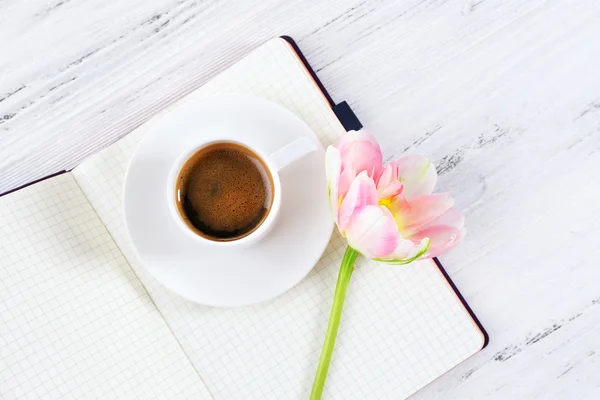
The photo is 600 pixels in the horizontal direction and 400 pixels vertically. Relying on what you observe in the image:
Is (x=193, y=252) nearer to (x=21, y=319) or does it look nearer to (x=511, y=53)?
(x=21, y=319)

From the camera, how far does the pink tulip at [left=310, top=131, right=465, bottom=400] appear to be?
624 millimetres

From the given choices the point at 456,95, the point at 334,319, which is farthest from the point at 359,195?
the point at 456,95

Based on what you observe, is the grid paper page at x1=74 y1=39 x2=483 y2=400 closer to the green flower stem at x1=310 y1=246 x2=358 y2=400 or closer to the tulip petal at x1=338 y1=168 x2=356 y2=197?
the green flower stem at x1=310 y1=246 x2=358 y2=400

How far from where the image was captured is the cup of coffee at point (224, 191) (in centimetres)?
75

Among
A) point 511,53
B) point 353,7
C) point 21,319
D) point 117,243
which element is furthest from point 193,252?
point 511,53

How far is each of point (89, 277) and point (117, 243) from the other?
53 mm

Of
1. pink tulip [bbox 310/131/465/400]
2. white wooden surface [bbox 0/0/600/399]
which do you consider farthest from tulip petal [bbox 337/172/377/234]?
white wooden surface [bbox 0/0/600/399]

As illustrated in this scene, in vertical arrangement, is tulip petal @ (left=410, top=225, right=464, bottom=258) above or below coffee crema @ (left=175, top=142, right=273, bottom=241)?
below

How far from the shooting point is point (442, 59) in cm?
88

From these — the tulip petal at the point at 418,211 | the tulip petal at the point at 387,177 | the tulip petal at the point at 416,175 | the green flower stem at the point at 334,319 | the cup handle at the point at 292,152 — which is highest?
the cup handle at the point at 292,152

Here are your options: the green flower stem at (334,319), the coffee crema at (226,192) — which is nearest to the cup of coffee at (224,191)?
the coffee crema at (226,192)

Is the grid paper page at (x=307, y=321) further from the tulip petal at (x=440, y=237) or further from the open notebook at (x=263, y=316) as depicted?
the tulip petal at (x=440, y=237)

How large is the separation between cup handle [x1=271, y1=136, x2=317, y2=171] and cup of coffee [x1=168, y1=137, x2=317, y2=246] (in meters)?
0.04

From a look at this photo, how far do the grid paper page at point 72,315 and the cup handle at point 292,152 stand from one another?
257 mm
